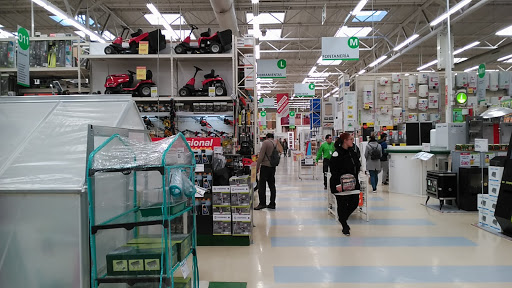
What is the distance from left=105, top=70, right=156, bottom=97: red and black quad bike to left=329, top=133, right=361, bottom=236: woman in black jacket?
12.7 feet

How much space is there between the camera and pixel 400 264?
407cm

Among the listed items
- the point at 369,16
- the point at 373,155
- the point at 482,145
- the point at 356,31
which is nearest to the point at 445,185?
the point at 482,145

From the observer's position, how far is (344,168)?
520cm

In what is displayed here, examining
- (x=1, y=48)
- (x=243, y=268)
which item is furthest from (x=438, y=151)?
(x=1, y=48)

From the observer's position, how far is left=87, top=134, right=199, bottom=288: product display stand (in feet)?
7.34

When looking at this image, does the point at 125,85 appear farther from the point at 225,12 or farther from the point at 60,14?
the point at 225,12

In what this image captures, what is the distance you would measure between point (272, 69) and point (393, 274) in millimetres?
11610

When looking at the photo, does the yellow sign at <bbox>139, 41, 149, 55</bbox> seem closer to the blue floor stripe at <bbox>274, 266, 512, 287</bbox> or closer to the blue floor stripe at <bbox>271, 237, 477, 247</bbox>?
the blue floor stripe at <bbox>271, 237, 477, 247</bbox>

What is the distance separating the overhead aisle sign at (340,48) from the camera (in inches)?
427

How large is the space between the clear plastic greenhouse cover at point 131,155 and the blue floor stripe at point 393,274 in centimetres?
190

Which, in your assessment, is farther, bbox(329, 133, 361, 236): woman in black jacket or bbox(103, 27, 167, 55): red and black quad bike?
bbox(103, 27, 167, 55): red and black quad bike

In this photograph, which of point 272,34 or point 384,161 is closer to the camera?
point 384,161

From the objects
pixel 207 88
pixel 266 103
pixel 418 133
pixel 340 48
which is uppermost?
pixel 340 48

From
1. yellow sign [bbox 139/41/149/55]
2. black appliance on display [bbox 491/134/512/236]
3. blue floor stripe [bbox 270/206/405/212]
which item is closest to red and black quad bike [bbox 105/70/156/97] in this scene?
yellow sign [bbox 139/41/149/55]
